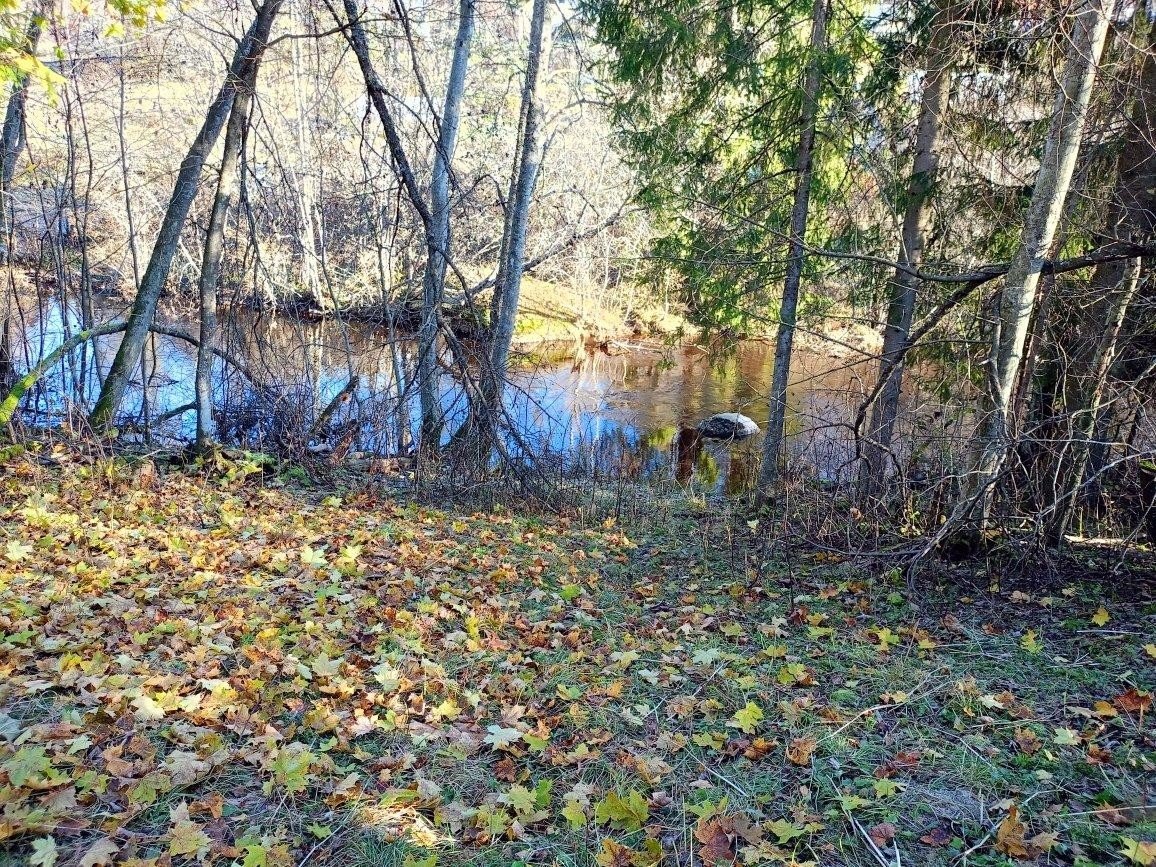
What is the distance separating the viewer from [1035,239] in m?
4.91

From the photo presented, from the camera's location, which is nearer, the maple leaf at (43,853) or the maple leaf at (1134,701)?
the maple leaf at (43,853)

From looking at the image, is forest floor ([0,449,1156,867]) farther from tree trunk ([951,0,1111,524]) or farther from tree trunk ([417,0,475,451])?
tree trunk ([417,0,475,451])

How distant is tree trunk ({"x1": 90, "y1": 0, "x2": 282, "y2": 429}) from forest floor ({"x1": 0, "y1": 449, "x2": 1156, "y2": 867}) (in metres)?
2.13

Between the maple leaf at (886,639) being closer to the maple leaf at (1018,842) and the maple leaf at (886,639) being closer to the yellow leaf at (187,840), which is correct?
the maple leaf at (1018,842)

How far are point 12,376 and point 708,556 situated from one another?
27.8 ft

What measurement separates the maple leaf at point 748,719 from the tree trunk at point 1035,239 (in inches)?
95.3

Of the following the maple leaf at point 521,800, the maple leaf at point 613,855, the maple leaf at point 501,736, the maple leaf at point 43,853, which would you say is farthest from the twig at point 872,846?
the maple leaf at point 43,853

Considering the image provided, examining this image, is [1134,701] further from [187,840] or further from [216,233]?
[216,233]

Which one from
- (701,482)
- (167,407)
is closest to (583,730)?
(701,482)

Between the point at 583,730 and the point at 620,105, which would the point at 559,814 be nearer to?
the point at 583,730

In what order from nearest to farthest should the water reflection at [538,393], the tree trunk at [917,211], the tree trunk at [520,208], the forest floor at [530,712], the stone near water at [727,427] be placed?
the forest floor at [530,712] < the tree trunk at [917,211] < the water reflection at [538,393] < the tree trunk at [520,208] < the stone near water at [727,427]

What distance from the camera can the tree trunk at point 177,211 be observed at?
6.95m

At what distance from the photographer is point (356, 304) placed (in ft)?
54.2

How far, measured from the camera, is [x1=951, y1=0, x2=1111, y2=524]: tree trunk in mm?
4656
